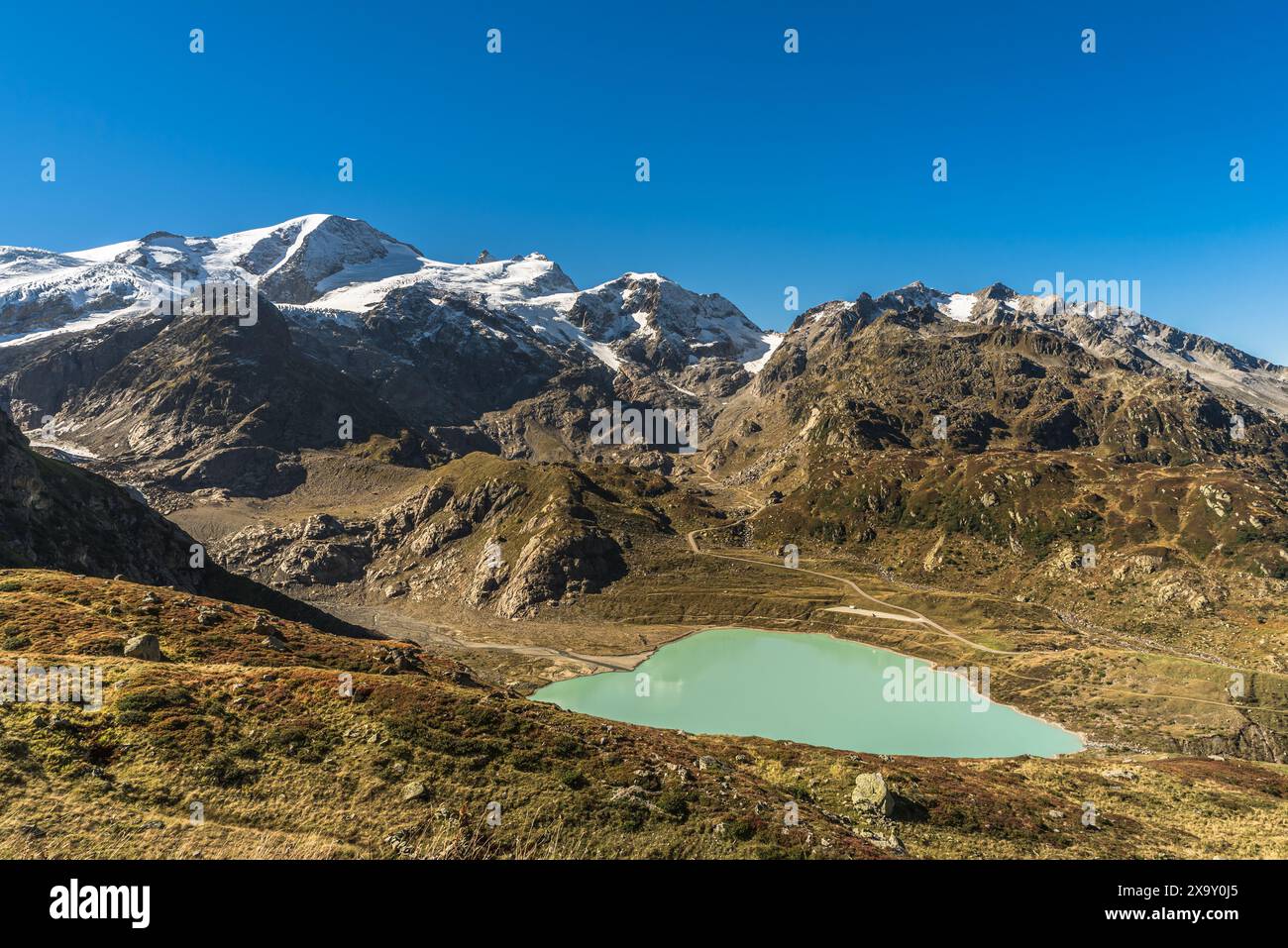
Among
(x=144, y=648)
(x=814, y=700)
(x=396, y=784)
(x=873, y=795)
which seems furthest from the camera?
(x=814, y=700)

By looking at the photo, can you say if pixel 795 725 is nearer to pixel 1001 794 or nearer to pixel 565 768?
pixel 1001 794

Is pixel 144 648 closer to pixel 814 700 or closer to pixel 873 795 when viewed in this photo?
pixel 873 795

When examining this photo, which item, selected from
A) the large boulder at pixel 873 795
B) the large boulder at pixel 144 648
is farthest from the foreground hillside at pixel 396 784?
the large boulder at pixel 144 648

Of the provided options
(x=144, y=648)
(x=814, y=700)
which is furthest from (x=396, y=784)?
(x=814, y=700)

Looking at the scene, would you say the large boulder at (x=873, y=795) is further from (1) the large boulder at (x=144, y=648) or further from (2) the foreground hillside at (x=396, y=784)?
(1) the large boulder at (x=144, y=648)
